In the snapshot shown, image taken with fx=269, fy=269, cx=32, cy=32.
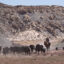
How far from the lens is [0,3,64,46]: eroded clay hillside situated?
306ft

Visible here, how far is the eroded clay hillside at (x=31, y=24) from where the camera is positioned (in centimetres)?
9325

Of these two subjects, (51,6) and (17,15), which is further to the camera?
(51,6)

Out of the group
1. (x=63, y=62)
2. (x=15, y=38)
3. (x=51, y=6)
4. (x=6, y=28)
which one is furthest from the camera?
(x=51, y=6)

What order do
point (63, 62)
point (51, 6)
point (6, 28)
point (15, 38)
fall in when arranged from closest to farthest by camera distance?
point (63, 62) → point (15, 38) → point (6, 28) → point (51, 6)

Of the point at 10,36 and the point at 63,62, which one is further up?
the point at 63,62

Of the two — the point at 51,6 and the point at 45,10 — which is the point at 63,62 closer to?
the point at 45,10

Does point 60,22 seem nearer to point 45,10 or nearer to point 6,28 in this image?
point 45,10

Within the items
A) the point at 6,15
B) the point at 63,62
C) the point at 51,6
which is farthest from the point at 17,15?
the point at 63,62

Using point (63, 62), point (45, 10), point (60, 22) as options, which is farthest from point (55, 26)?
point (63, 62)

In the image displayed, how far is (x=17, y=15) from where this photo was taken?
107 metres

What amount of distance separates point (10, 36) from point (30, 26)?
39.3ft

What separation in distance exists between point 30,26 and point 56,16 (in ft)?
56.9

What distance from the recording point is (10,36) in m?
91.8

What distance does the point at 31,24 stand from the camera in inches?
4026
